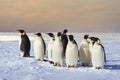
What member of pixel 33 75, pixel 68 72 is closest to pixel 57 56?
pixel 68 72

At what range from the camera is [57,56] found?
408 inches

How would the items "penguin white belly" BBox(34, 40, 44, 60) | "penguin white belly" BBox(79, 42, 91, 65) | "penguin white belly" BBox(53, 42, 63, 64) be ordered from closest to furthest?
"penguin white belly" BBox(53, 42, 63, 64) < "penguin white belly" BBox(79, 42, 91, 65) < "penguin white belly" BBox(34, 40, 44, 60)

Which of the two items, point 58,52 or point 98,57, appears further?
point 58,52

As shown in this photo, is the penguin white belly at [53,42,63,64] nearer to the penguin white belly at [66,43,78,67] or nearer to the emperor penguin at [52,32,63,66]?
the emperor penguin at [52,32,63,66]

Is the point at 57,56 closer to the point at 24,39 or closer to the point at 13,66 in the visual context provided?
the point at 13,66

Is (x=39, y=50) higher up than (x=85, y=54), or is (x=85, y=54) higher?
(x=39, y=50)

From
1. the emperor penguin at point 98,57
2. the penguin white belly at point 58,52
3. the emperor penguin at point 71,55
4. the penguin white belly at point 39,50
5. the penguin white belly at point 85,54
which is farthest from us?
the penguin white belly at point 39,50

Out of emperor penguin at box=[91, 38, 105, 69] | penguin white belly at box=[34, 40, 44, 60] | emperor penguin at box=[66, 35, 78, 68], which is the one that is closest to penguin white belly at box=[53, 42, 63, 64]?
emperor penguin at box=[66, 35, 78, 68]

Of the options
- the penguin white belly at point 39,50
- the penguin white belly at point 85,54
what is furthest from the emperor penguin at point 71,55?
the penguin white belly at point 39,50

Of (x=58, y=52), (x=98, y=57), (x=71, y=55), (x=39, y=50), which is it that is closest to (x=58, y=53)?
(x=58, y=52)

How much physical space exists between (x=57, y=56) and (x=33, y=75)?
1986mm

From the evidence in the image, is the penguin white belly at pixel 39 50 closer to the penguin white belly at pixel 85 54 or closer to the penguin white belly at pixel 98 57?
the penguin white belly at pixel 85 54

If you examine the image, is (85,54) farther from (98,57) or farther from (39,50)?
(39,50)

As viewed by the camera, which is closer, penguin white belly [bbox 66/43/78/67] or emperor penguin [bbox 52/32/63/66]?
penguin white belly [bbox 66/43/78/67]
